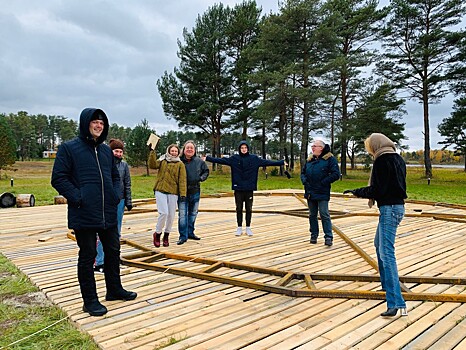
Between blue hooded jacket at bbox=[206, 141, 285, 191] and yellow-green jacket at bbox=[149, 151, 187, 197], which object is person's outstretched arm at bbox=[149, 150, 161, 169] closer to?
yellow-green jacket at bbox=[149, 151, 187, 197]

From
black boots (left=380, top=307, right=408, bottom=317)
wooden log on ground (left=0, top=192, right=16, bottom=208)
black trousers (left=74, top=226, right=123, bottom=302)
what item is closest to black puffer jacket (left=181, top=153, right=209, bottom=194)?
black trousers (left=74, top=226, right=123, bottom=302)

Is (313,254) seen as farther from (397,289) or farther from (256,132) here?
(256,132)

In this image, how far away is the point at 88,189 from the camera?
2469mm

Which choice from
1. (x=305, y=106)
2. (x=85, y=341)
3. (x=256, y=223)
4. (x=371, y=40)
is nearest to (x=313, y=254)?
(x=256, y=223)

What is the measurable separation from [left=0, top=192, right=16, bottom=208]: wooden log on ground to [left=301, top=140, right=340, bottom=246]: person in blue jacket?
7.48 m

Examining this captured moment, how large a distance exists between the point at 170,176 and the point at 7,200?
20.6 ft

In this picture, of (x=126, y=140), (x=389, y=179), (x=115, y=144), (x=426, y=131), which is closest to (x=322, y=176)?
(x=389, y=179)

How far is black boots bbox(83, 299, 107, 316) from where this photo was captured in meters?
2.46

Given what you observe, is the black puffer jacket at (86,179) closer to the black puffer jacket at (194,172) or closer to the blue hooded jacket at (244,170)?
the black puffer jacket at (194,172)

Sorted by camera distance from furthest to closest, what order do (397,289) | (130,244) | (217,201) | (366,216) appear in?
(217,201), (366,216), (130,244), (397,289)

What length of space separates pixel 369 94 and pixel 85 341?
22.4 m

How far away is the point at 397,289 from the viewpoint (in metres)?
2.44

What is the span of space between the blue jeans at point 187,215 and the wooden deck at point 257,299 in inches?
9.7

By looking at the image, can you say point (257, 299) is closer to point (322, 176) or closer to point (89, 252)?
point (89, 252)
